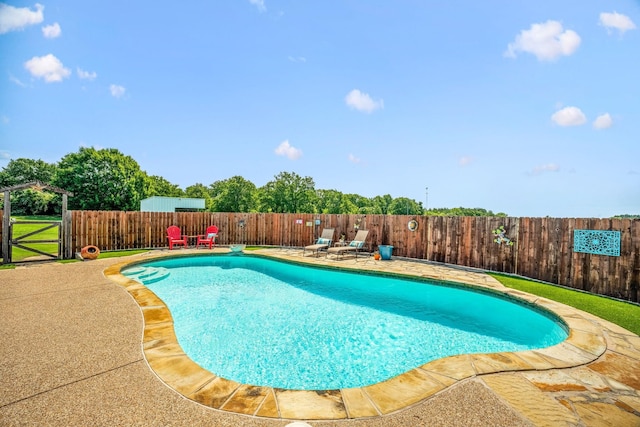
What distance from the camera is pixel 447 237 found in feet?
29.0

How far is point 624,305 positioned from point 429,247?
15.5 ft

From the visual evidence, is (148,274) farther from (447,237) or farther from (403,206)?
(403,206)

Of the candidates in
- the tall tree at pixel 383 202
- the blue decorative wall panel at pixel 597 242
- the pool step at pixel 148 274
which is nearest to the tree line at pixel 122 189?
the tall tree at pixel 383 202

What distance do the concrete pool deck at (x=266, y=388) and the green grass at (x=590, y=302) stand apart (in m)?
0.64

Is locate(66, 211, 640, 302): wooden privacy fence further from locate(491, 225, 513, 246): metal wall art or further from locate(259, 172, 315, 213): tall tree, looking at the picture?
locate(259, 172, 315, 213): tall tree

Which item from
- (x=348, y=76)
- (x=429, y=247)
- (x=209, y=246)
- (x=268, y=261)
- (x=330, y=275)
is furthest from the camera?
(x=348, y=76)

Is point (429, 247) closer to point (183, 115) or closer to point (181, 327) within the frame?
point (181, 327)

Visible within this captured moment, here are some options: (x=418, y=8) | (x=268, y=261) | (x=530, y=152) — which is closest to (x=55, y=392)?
(x=268, y=261)

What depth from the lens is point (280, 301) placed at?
19.5 feet

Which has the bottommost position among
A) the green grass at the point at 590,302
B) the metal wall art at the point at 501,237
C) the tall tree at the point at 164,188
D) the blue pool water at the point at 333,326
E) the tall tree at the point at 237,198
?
the blue pool water at the point at 333,326

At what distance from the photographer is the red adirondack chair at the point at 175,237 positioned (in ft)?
36.6

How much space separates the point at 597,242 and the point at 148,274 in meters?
10.5

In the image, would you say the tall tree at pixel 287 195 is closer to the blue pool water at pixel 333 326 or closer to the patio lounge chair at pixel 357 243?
the patio lounge chair at pixel 357 243

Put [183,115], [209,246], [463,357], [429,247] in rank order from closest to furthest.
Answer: [463,357]
[429,247]
[209,246]
[183,115]
